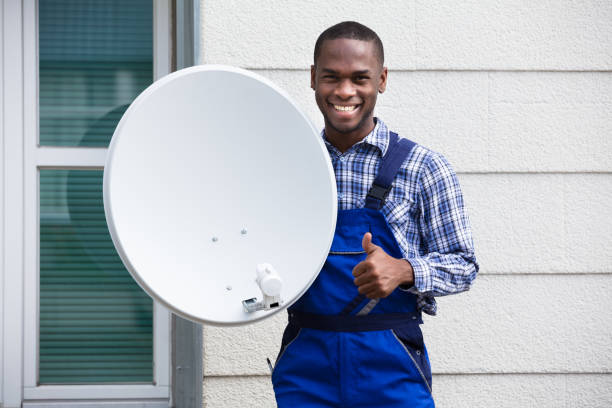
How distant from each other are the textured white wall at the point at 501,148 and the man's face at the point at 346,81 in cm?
71

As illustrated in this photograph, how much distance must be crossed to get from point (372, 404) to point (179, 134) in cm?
56

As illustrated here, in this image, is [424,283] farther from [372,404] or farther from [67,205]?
[67,205]

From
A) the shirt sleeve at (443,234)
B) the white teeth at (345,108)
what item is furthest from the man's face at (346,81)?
the shirt sleeve at (443,234)

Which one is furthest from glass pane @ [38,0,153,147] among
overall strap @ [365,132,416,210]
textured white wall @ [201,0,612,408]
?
overall strap @ [365,132,416,210]

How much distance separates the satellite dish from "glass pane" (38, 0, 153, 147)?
1.08 metres

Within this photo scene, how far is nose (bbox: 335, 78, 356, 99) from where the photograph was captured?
1.14 metres

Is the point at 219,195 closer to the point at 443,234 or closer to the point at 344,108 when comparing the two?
the point at 344,108

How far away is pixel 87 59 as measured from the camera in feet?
6.72

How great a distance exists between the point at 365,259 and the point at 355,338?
5.4 inches

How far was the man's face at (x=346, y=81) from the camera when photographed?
1.15 m

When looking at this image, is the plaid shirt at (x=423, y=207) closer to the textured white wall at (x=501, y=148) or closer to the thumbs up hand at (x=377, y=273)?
the thumbs up hand at (x=377, y=273)

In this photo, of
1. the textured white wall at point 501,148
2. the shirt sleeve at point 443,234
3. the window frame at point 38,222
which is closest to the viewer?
the shirt sleeve at point 443,234

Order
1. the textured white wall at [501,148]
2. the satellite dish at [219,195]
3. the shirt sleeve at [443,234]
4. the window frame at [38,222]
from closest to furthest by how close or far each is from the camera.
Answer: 1. the satellite dish at [219,195]
2. the shirt sleeve at [443,234]
3. the textured white wall at [501,148]
4. the window frame at [38,222]

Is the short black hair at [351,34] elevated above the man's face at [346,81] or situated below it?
above
